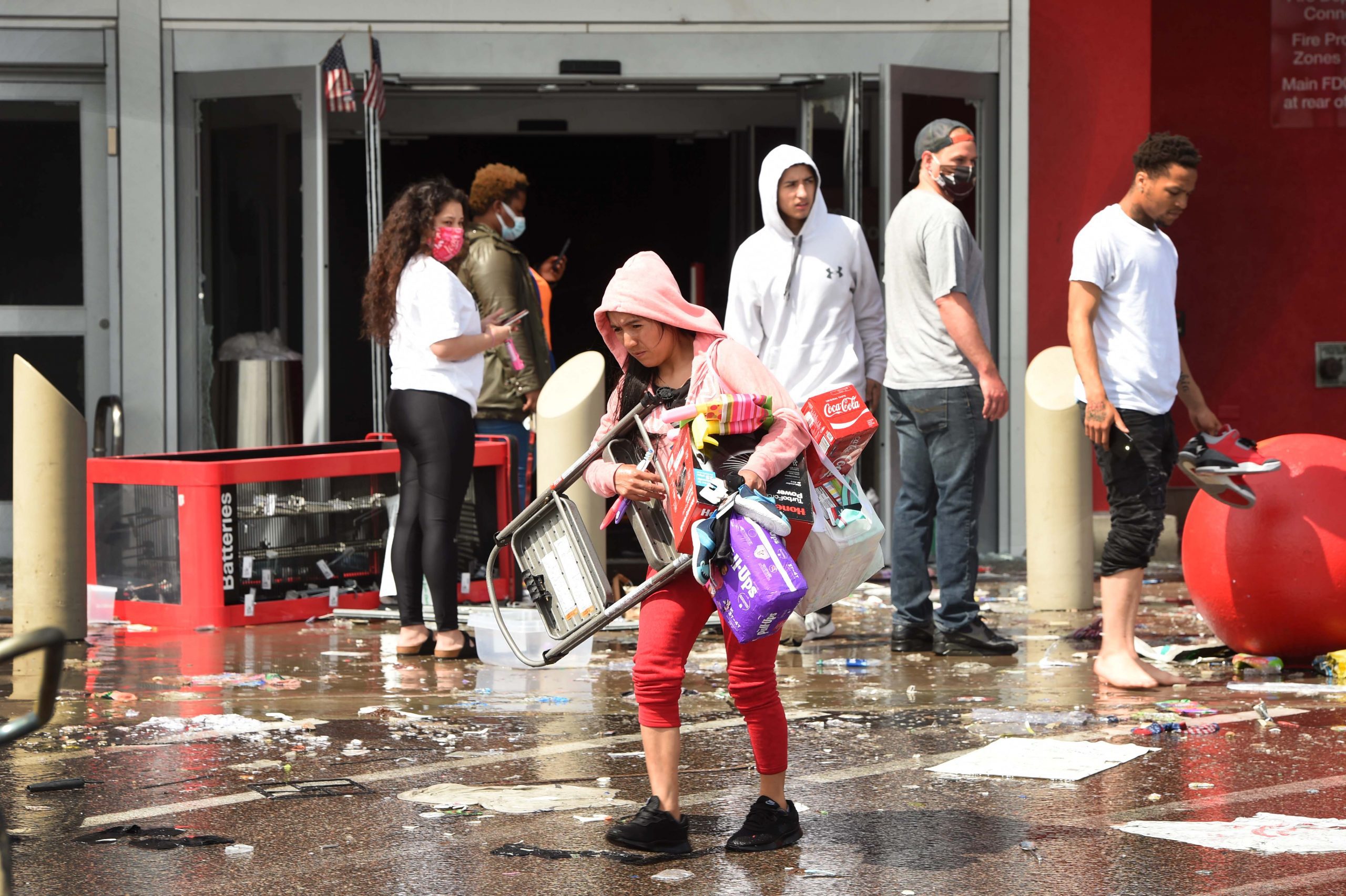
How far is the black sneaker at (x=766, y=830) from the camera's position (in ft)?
14.0

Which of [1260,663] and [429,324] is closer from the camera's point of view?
[1260,663]

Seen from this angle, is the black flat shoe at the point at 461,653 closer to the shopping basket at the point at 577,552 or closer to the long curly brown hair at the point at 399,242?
the long curly brown hair at the point at 399,242

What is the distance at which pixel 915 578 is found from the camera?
7203 millimetres

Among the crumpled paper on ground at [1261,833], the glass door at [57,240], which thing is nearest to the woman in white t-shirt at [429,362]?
the crumpled paper on ground at [1261,833]

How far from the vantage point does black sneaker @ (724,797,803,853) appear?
4262 millimetres

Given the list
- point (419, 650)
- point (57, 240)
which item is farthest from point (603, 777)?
point (57, 240)

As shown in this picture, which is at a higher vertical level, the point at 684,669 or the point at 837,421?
the point at 837,421

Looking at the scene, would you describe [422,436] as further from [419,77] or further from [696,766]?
[419,77]

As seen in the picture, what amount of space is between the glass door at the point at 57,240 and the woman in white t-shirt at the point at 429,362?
4.24 meters

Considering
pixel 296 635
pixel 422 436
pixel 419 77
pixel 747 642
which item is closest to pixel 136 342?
pixel 419 77

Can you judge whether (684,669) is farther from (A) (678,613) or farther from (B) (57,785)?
(B) (57,785)

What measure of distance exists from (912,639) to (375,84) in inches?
196

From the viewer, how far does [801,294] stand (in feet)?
23.4

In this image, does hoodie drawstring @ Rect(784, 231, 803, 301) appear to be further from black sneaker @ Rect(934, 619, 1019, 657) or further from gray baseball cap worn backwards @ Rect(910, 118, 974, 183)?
black sneaker @ Rect(934, 619, 1019, 657)
